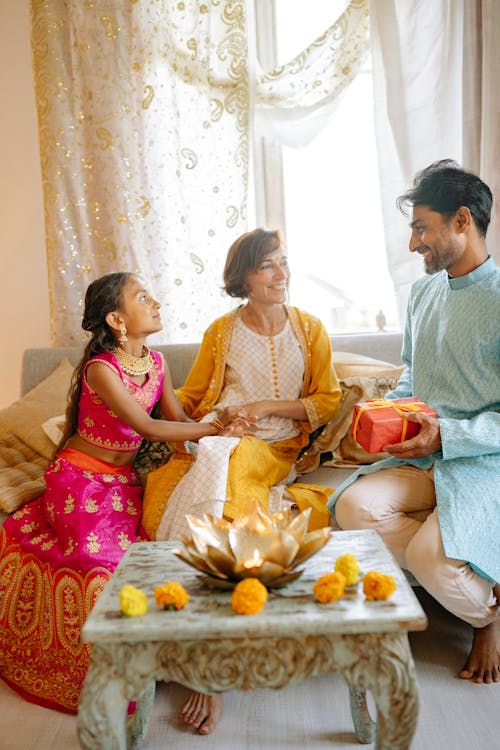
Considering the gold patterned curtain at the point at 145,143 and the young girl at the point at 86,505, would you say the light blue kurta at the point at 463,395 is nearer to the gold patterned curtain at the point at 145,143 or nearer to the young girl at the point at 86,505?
the young girl at the point at 86,505

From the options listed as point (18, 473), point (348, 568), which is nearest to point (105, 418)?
point (18, 473)

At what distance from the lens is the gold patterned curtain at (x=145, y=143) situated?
11.4 feet

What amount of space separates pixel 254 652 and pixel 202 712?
670mm

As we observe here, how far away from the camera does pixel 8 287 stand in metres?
4.09

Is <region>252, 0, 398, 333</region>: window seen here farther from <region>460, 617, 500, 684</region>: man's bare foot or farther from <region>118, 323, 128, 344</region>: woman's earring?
<region>460, 617, 500, 684</region>: man's bare foot

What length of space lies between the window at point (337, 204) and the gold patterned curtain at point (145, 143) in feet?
1.50

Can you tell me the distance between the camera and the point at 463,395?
223 cm

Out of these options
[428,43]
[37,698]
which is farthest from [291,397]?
[428,43]

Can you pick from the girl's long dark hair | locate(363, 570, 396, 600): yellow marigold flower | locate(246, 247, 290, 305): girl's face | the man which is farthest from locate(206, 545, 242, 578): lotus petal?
locate(246, 247, 290, 305): girl's face

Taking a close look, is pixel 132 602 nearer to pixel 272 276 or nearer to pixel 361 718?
pixel 361 718

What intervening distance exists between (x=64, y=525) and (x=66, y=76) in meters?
2.42

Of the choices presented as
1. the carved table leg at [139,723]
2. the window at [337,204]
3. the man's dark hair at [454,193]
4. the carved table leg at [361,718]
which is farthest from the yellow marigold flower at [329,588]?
the window at [337,204]

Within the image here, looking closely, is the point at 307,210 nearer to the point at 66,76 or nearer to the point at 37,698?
the point at 66,76

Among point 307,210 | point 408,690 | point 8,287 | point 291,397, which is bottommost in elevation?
point 408,690
